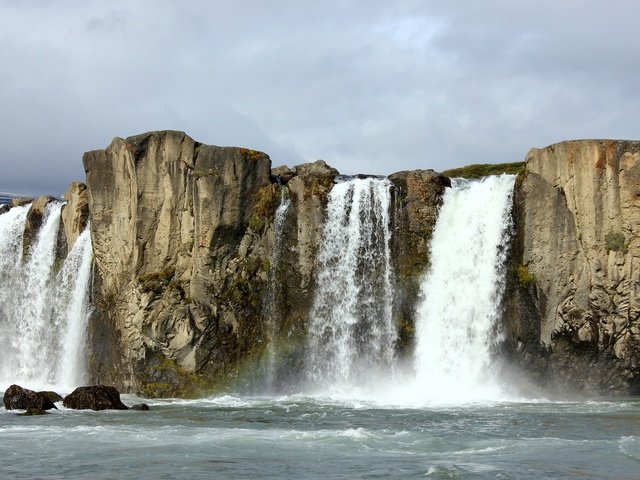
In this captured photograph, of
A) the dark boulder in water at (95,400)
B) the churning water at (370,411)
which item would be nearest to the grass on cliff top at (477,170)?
the churning water at (370,411)

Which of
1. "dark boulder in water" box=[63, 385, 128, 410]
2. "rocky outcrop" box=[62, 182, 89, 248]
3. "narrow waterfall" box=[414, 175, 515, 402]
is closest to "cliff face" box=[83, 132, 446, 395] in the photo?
"narrow waterfall" box=[414, 175, 515, 402]

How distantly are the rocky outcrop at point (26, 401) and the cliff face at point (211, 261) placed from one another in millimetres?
6328

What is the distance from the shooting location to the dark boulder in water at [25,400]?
30281 mm

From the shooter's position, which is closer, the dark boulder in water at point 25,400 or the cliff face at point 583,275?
the dark boulder in water at point 25,400

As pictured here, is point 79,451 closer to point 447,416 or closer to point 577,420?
point 447,416

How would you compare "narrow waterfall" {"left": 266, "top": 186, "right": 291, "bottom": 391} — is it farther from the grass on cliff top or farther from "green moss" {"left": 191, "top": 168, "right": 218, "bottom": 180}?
the grass on cliff top

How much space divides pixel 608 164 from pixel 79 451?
2219cm

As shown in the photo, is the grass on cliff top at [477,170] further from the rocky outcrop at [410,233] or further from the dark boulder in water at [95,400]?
the dark boulder in water at [95,400]

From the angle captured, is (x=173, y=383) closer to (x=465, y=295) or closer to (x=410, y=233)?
(x=410, y=233)

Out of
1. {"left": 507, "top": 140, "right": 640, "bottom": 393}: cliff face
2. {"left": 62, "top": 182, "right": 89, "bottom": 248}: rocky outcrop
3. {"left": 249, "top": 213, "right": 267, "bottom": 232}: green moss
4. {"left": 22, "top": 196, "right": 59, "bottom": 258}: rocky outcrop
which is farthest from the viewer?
{"left": 22, "top": 196, "right": 59, "bottom": 258}: rocky outcrop

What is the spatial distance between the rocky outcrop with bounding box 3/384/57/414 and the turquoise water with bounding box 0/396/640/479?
60 cm

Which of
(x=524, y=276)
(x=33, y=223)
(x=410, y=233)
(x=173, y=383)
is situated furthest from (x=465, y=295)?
(x=33, y=223)

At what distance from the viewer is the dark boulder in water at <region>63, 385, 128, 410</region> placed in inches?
1214

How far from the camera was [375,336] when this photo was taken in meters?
36.7
